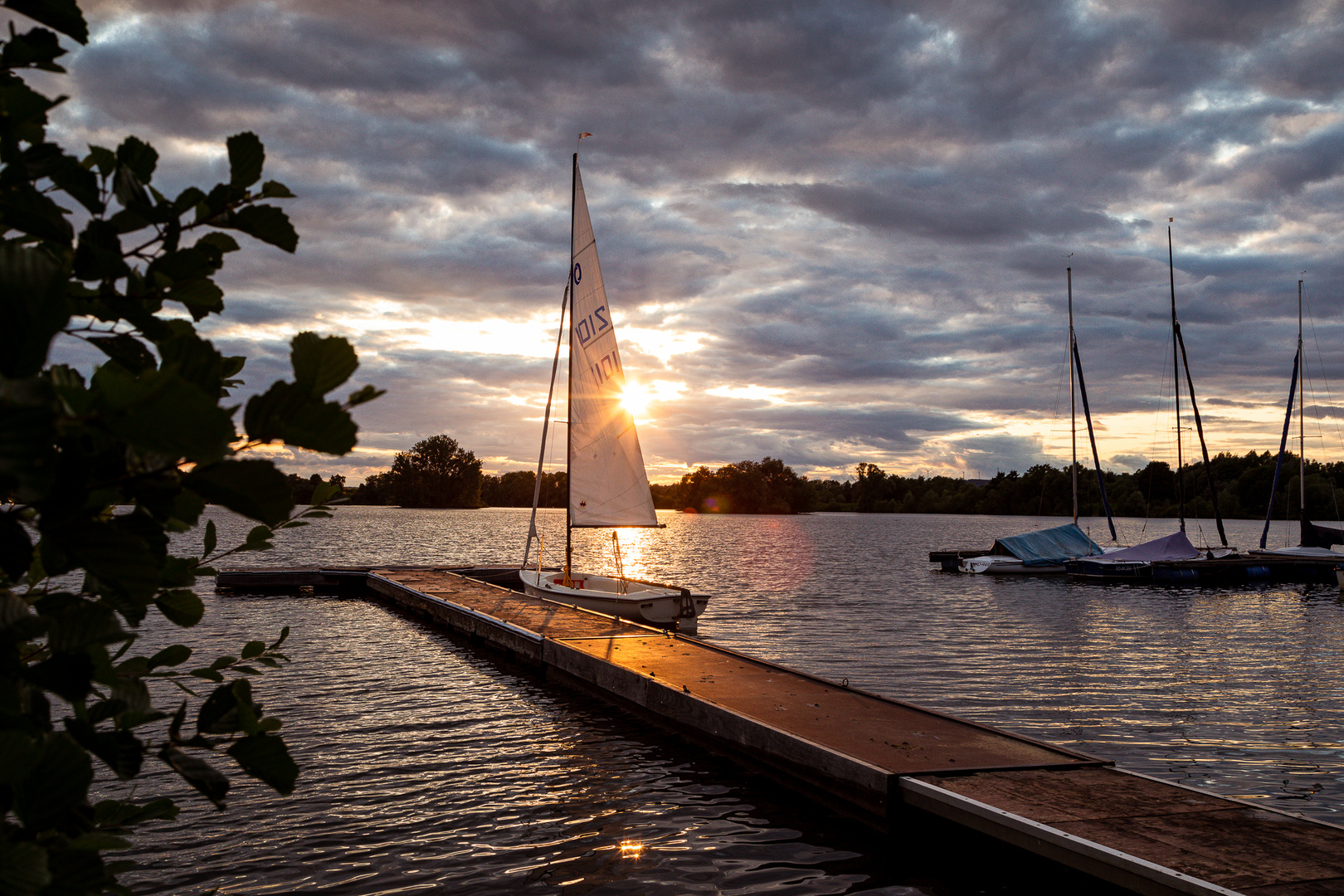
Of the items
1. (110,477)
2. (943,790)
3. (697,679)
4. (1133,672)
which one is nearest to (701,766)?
(697,679)

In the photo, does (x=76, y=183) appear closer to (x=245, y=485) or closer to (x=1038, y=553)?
(x=245, y=485)

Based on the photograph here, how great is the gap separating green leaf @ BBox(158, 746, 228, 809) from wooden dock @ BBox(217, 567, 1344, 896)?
22.3 feet

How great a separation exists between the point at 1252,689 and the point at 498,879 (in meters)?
17.4

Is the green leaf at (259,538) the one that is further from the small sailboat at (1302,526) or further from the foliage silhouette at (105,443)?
the small sailboat at (1302,526)

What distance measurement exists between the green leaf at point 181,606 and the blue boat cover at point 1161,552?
48.0 metres

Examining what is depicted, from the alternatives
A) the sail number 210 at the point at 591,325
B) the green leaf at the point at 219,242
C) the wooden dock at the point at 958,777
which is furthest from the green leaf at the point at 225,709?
the sail number 210 at the point at 591,325

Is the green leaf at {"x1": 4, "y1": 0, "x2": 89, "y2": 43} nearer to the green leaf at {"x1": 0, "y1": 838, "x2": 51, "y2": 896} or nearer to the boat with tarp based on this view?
the green leaf at {"x1": 0, "y1": 838, "x2": 51, "y2": 896}

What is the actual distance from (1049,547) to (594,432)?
113 feet

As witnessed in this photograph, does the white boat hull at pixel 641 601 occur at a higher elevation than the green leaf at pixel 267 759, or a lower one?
lower

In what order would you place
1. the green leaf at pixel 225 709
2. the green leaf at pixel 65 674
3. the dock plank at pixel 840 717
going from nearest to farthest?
the green leaf at pixel 65 674 → the green leaf at pixel 225 709 → the dock plank at pixel 840 717

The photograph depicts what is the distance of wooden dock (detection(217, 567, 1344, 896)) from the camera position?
260 inches

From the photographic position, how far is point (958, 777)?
28.8 feet

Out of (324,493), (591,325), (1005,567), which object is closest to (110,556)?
(324,493)

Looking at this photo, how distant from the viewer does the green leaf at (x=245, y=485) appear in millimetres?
1181
